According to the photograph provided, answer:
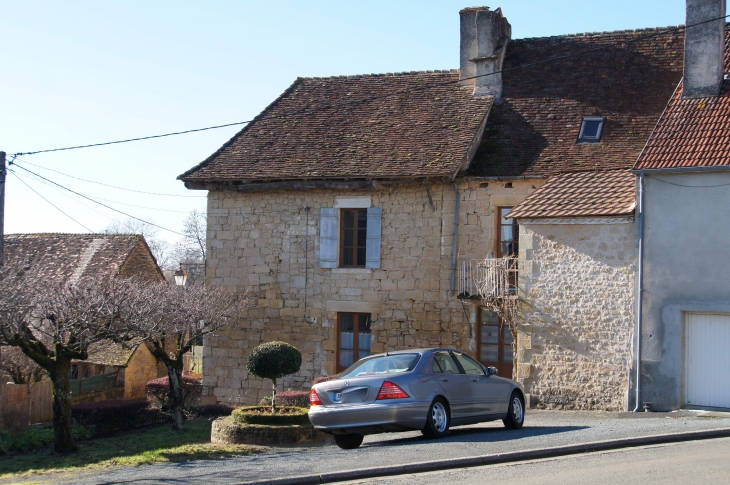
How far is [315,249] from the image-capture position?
20.1 metres

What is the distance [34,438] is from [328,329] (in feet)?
22.4

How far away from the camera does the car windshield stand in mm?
10992

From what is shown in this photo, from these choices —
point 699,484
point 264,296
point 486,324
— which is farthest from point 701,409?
point 264,296

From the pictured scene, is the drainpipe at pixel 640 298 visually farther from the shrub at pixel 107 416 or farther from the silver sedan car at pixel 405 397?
the shrub at pixel 107 416

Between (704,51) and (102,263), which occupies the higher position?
(704,51)

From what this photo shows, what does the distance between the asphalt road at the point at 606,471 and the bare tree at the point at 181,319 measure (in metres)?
9.30

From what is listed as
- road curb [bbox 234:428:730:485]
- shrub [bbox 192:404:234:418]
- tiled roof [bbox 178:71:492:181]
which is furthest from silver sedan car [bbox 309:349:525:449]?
shrub [bbox 192:404:234:418]

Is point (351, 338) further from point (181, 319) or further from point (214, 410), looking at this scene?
point (181, 319)

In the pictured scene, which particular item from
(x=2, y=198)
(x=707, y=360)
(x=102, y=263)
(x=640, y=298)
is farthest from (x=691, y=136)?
(x=102, y=263)

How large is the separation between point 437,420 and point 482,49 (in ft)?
40.9

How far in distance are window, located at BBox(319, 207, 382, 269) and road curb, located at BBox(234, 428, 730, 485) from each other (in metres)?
10.2

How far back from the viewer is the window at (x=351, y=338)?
1984 cm

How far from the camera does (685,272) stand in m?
14.7

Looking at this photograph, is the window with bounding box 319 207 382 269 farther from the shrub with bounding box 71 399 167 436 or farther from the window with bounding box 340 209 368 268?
the shrub with bounding box 71 399 167 436
